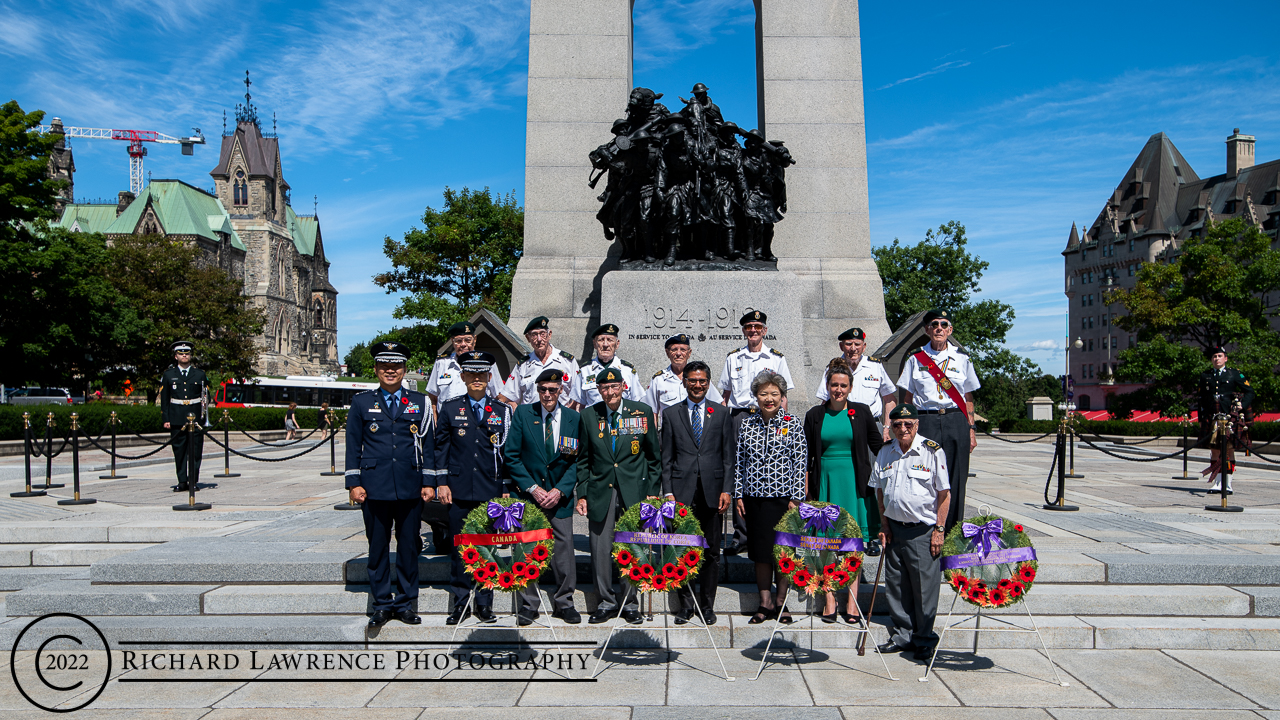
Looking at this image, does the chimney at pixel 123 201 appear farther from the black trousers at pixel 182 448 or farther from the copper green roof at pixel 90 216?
the black trousers at pixel 182 448

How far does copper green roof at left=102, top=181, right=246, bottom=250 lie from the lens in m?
104

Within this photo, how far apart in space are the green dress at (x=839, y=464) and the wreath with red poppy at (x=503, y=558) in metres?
2.18

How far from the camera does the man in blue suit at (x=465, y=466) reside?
6.48 m

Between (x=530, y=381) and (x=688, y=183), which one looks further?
(x=688, y=183)

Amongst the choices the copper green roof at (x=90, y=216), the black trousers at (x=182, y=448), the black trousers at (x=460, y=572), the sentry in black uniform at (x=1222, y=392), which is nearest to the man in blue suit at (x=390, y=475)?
the black trousers at (x=460, y=572)

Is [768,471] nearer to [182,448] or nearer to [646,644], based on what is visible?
[646,644]

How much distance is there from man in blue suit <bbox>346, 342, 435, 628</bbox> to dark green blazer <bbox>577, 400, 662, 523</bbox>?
1.16 m

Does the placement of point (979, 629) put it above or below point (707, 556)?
below

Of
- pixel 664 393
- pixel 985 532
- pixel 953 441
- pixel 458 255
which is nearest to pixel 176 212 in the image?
pixel 458 255

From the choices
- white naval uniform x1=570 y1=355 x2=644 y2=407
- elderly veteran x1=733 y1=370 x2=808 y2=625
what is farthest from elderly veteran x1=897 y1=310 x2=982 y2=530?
white naval uniform x1=570 y1=355 x2=644 y2=407

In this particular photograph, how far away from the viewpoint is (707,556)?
640 centimetres

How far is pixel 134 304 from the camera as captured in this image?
51.2 meters

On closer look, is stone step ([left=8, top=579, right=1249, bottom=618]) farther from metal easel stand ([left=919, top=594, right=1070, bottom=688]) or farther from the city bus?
the city bus

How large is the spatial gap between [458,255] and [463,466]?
36.0 metres
